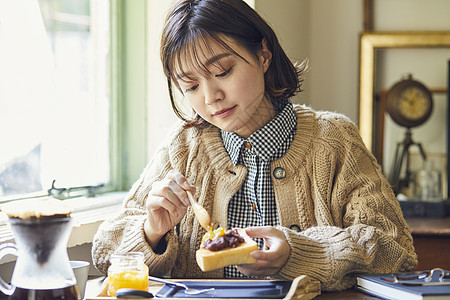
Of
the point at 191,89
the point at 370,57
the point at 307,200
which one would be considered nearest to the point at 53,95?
the point at 191,89

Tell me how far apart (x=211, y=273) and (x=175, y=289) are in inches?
12.9

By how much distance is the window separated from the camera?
1.71 m

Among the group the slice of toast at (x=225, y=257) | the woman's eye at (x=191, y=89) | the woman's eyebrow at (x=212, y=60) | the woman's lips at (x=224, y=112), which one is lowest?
the slice of toast at (x=225, y=257)

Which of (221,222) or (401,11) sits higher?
(401,11)

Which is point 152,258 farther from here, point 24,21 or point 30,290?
point 24,21

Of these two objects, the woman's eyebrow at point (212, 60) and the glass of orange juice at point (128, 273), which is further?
the woman's eyebrow at point (212, 60)

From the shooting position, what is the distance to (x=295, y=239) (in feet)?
4.01

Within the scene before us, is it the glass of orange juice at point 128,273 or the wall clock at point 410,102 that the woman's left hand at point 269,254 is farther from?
the wall clock at point 410,102

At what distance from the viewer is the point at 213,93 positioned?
4.35 feet

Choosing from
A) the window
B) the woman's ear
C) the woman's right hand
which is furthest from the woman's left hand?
the window

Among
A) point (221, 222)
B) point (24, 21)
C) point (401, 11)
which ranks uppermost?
point (401, 11)

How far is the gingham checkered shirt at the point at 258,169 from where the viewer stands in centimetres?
148

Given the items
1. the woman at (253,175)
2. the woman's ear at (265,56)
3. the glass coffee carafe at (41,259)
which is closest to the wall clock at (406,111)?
the woman at (253,175)

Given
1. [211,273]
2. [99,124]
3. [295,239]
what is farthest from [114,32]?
[295,239]
